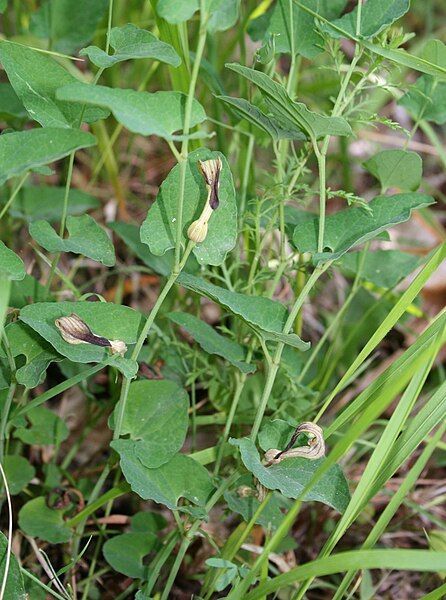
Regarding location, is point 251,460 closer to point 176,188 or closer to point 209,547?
point 176,188

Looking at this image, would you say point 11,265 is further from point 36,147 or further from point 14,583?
point 14,583

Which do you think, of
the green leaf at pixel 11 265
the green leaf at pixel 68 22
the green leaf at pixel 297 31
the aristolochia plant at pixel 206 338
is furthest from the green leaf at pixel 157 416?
the green leaf at pixel 68 22

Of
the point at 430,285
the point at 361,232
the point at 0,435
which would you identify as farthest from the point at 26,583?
the point at 430,285

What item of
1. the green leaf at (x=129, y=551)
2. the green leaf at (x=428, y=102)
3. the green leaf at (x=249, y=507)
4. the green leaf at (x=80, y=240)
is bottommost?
the green leaf at (x=129, y=551)

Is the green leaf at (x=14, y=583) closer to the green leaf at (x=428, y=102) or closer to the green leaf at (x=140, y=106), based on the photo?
the green leaf at (x=140, y=106)

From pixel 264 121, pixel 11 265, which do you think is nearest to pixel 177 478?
pixel 11 265

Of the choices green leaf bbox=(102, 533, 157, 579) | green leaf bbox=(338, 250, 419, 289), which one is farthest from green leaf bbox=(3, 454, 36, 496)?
green leaf bbox=(338, 250, 419, 289)

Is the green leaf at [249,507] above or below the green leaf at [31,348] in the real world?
below
